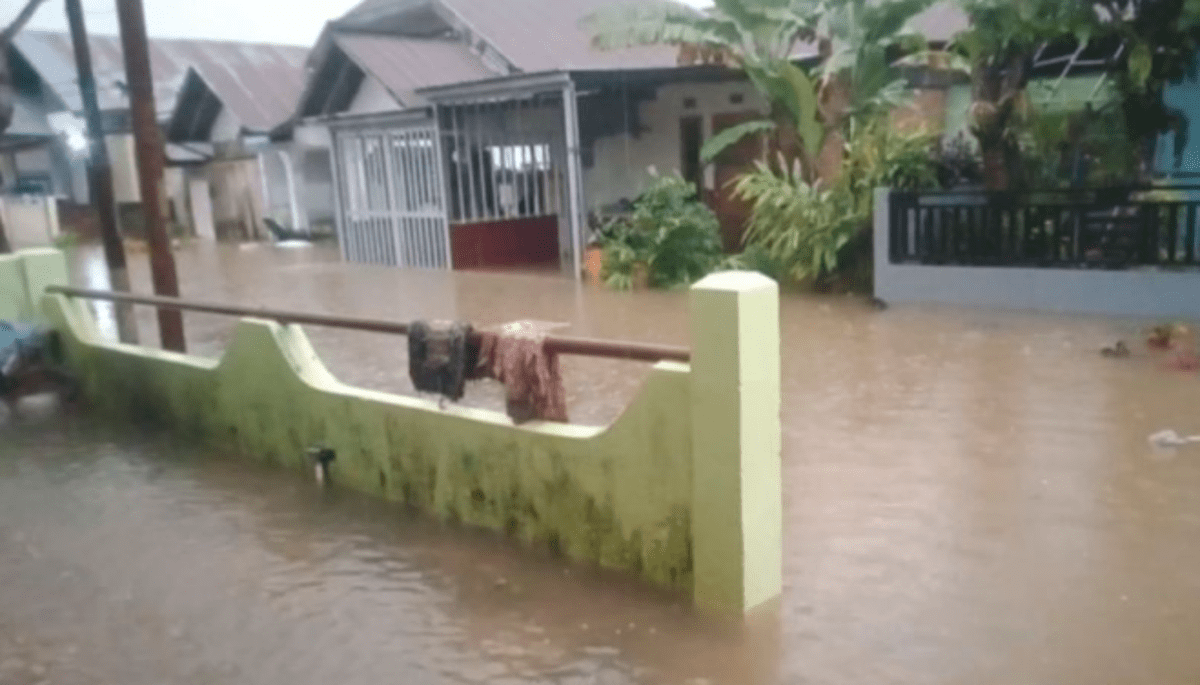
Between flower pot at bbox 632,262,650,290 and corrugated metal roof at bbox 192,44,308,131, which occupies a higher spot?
corrugated metal roof at bbox 192,44,308,131

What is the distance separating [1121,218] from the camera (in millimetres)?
10453

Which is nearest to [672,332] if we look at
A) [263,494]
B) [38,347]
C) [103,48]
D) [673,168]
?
[263,494]

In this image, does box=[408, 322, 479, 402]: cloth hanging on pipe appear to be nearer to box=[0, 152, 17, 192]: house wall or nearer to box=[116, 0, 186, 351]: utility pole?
box=[116, 0, 186, 351]: utility pole

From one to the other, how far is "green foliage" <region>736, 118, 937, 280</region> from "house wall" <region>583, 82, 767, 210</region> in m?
3.01

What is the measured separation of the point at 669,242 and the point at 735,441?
1021 cm

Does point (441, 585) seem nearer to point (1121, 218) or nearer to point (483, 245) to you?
point (1121, 218)

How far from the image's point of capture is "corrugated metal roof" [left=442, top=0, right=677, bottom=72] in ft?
63.8

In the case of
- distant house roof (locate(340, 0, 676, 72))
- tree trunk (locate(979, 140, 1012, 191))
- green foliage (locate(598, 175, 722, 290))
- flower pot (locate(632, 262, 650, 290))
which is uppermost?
distant house roof (locate(340, 0, 676, 72))

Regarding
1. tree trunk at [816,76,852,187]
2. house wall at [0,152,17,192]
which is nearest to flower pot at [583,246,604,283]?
tree trunk at [816,76,852,187]

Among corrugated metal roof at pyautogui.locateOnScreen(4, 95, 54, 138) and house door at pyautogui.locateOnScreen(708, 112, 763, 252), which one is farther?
corrugated metal roof at pyautogui.locateOnScreen(4, 95, 54, 138)

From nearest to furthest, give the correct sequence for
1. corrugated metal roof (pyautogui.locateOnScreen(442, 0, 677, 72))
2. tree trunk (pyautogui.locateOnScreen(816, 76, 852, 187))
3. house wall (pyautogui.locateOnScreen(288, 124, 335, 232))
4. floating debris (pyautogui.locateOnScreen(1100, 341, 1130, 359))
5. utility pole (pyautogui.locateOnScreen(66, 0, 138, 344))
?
floating debris (pyautogui.locateOnScreen(1100, 341, 1130, 359))
tree trunk (pyautogui.locateOnScreen(816, 76, 852, 187))
utility pole (pyautogui.locateOnScreen(66, 0, 138, 344))
corrugated metal roof (pyautogui.locateOnScreen(442, 0, 677, 72))
house wall (pyautogui.locateOnScreen(288, 124, 335, 232))

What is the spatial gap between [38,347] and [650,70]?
9398mm

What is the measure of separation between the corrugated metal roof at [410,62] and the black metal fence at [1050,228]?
10571 millimetres

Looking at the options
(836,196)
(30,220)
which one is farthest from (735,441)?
(30,220)
